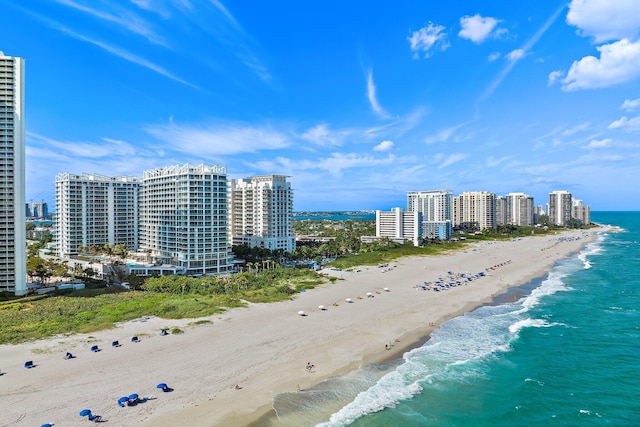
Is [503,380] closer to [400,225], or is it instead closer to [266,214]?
[266,214]

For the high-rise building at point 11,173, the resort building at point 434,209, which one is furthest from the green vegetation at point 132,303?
the resort building at point 434,209

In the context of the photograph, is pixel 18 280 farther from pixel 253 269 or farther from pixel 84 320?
pixel 253 269

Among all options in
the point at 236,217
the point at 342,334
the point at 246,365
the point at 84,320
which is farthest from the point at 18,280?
the point at 236,217

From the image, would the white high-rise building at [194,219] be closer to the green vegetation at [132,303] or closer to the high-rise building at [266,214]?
the green vegetation at [132,303]

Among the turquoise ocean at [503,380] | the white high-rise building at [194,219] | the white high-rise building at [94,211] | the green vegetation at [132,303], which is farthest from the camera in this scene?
the white high-rise building at [94,211]

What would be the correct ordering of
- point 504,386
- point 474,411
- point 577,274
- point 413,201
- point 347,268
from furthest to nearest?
1. point 413,201
2. point 347,268
3. point 577,274
4. point 504,386
5. point 474,411
